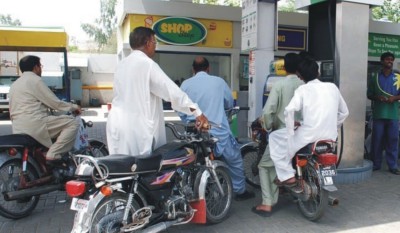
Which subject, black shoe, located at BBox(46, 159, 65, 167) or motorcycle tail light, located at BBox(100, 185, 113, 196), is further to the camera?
black shoe, located at BBox(46, 159, 65, 167)

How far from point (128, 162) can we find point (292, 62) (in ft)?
7.35

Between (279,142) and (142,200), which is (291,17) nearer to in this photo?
(279,142)

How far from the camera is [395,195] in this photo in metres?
5.46

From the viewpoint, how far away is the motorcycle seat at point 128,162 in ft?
10.7

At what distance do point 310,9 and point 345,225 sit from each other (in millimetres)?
3747

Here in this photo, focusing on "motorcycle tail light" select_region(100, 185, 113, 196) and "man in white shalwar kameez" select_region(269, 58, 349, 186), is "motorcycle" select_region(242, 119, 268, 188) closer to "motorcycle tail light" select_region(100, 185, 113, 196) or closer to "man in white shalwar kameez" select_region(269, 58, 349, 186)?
"man in white shalwar kameez" select_region(269, 58, 349, 186)

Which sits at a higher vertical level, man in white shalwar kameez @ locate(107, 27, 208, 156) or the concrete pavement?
man in white shalwar kameez @ locate(107, 27, 208, 156)

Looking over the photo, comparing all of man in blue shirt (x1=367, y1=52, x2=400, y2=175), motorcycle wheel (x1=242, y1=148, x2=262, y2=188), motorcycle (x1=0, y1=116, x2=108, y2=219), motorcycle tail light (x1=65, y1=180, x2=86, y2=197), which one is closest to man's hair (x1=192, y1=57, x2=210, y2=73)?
motorcycle wheel (x1=242, y1=148, x2=262, y2=188)

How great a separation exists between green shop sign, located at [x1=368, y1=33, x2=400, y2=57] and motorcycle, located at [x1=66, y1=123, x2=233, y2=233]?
12.7m

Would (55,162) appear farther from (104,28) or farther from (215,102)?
(104,28)

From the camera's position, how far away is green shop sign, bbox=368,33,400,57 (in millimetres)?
15273

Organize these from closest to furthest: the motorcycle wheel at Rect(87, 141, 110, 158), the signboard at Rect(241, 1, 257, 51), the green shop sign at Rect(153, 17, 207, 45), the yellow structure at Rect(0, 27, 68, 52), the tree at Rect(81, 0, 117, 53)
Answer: the motorcycle wheel at Rect(87, 141, 110, 158), the signboard at Rect(241, 1, 257, 51), the green shop sign at Rect(153, 17, 207, 45), the yellow structure at Rect(0, 27, 68, 52), the tree at Rect(81, 0, 117, 53)

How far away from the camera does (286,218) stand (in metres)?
4.61

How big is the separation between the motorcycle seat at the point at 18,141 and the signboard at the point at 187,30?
7852mm
